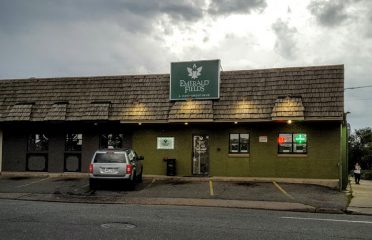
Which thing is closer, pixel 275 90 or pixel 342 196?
pixel 342 196

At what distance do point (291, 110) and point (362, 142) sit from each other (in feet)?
327

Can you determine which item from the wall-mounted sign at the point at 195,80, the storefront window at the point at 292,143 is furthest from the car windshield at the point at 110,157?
the storefront window at the point at 292,143

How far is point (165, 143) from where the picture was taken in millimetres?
24109

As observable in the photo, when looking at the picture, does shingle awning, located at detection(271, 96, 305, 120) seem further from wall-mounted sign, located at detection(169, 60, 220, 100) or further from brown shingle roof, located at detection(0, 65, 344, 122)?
wall-mounted sign, located at detection(169, 60, 220, 100)

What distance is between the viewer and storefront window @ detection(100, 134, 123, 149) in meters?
24.7

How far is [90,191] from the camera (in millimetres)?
18922

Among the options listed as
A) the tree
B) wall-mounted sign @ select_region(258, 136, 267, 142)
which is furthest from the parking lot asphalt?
the tree

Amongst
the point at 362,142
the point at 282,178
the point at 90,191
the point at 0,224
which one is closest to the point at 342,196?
the point at 282,178

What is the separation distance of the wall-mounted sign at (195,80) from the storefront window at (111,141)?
388 centimetres

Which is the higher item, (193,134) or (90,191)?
(193,134)

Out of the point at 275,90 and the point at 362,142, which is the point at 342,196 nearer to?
the point at 275,90

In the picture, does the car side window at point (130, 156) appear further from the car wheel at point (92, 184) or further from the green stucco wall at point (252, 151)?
the green stucco wall at point (252, 151)

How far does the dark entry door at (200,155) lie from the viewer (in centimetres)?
2364

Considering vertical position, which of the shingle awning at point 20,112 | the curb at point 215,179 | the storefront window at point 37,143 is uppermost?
the shingle awning at point 20,112
